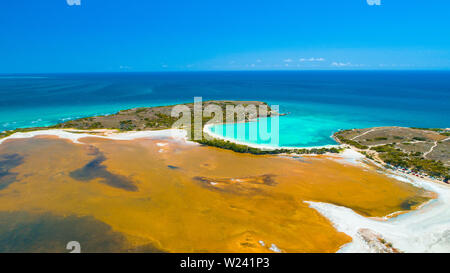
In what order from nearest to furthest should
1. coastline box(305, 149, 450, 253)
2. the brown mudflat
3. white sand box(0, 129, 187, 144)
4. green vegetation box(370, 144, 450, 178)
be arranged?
coastline box(305, 149, 450, 253) < the brown mudflat < green vegetation box(370, 144, 450, 178) < white sand box(0, 129, 187, 144)

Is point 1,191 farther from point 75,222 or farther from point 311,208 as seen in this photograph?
point 311,208

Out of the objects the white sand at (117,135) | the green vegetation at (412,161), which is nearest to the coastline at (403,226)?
the green vegetation at (412,161)

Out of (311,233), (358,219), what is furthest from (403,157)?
(311,233)

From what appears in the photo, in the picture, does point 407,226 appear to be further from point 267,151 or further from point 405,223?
point 267,151

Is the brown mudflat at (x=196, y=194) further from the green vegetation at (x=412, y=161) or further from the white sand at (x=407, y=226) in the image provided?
the green vegetation at (x=412, y=161)

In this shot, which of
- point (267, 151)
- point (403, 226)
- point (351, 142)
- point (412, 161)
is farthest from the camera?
point (351, 142)

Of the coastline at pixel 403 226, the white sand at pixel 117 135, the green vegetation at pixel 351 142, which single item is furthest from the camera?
the white sand at pixel 117 135

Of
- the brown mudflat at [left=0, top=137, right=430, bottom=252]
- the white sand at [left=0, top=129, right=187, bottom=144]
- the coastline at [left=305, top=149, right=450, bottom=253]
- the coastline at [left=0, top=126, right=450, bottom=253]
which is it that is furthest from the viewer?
the white sand at [left=0, top=129, right=187, bottom=144]

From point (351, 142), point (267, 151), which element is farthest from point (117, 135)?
point (351, 142)

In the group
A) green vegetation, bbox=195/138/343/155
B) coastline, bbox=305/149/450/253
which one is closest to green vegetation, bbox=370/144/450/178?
coastline, bbox=305/149/450/253

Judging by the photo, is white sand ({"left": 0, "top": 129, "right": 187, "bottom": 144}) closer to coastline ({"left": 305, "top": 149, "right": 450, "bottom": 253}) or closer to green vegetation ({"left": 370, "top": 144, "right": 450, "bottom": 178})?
coastline ({"left": 305, "top": 149, "right": 450, "bottom": 253})

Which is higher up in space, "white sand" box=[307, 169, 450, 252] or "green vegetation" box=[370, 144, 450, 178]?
"green vegetation" box=[370, 144, 450, 178]
